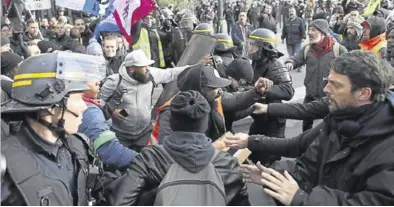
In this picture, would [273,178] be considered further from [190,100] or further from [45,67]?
[45,67]

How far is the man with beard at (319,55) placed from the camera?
6547mm

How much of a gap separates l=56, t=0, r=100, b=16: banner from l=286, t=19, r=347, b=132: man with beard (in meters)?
3.22

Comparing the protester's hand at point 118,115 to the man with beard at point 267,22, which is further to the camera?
the man with beard at point 267,22

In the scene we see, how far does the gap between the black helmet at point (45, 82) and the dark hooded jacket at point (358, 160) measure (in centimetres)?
126

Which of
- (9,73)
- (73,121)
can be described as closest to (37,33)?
(9,73)

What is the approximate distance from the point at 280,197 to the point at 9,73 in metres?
3.33

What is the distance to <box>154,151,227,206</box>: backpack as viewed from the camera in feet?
8.27

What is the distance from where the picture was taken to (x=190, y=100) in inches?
106

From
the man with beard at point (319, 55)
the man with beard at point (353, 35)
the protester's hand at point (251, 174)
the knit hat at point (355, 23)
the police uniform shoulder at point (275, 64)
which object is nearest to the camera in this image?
the protester's hand at point (251, 174)

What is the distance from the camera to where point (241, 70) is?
506cm

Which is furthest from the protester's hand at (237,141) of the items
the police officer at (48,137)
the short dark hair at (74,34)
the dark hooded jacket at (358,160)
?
the short dark hair at (74,34)

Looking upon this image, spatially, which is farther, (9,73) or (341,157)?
(9,73)

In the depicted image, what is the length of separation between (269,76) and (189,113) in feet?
9.59

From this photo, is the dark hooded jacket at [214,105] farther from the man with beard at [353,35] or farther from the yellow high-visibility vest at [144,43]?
the yellow high-visibility vest at [144,43]
